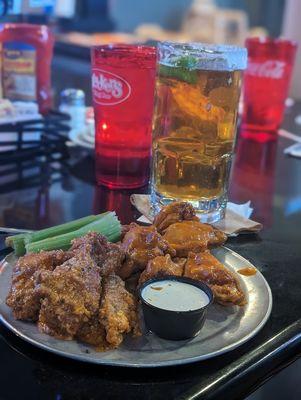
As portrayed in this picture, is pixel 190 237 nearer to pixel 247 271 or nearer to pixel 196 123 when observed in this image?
pixel 247 271

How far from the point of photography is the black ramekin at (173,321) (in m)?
0.59

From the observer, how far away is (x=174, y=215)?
0.83m

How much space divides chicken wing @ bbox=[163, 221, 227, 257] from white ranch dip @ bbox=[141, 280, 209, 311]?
0.35 feet

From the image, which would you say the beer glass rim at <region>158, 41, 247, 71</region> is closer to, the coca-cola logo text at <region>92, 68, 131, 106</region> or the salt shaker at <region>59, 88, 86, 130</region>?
the coca-cola logo text at <region>92, 68, 131, 106</region>

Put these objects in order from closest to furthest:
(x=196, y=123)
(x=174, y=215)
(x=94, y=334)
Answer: (x=94, y=334) → (x=174, y=215) → (x=196, y=123)

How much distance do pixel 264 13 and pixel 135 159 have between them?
3.81 meters

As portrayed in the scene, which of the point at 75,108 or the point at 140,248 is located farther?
the point at 75,108

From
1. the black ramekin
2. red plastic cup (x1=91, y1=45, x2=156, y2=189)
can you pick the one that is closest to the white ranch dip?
the black ramekin

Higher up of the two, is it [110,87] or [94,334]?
[110,87]

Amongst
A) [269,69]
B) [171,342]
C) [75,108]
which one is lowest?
[171,342]

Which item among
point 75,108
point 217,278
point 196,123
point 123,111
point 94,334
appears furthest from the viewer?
point 75,108

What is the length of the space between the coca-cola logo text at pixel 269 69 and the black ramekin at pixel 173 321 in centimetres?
107

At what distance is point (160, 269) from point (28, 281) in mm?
156

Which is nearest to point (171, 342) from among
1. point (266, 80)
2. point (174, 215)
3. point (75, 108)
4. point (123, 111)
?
point (174, 215)
